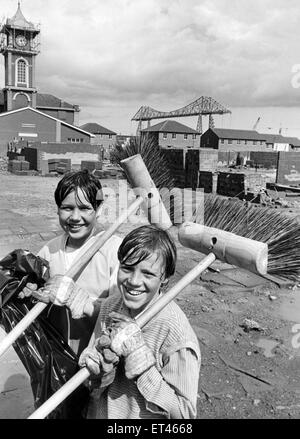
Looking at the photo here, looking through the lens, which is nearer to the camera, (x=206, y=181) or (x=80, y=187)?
(x=80, y=187)

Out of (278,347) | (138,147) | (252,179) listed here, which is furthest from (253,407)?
(252,179)

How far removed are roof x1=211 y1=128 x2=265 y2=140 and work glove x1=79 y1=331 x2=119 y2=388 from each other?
208ft

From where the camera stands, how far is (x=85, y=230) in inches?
68.7

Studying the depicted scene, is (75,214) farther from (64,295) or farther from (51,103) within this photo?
(51,103)

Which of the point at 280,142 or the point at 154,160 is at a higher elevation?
the point at 280,142

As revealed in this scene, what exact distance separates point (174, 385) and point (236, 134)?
66.3 metres

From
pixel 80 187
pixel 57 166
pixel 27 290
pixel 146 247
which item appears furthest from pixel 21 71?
pixel 146 247

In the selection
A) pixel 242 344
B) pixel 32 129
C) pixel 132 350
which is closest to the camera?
pixel 132 350

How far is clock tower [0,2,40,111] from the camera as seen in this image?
45.9 m

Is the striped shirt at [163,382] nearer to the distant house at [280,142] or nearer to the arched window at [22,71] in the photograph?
the arched window at [22,71]

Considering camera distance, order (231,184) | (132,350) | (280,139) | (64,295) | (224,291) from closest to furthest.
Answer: (132,350), (64,295), (224,291), (231,184), (280,139)

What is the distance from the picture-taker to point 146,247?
1.30m

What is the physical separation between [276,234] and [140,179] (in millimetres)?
707

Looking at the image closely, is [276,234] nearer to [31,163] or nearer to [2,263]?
[2,263]
